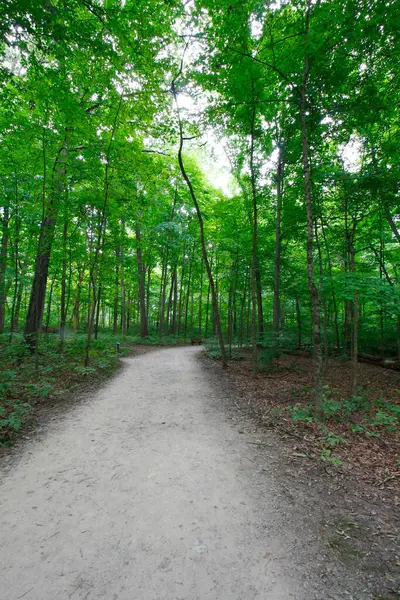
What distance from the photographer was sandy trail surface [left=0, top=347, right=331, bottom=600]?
2.02 metres

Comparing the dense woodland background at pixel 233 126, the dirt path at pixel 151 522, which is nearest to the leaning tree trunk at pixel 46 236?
the dense woodland background at pixel 233 126

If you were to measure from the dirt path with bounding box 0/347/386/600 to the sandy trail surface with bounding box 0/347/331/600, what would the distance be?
1cm

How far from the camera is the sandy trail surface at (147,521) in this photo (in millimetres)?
2023

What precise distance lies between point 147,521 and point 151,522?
5cm

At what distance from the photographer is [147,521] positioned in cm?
267

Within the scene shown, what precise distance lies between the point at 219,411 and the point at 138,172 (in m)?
9.39

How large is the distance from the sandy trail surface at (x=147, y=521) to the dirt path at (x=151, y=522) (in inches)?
0.4

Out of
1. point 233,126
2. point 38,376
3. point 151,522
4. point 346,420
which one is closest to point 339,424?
point 346,420

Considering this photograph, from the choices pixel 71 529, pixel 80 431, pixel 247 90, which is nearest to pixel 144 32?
pixel 247 90

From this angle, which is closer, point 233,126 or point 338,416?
point 338,416

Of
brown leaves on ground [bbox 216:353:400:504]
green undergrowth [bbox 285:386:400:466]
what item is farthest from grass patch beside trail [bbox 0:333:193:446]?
green undergrowth [bbox 285:386:400:466]

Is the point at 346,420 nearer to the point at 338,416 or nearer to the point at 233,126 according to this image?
the point at 338,416

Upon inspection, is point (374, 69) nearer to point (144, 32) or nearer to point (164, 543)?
point (144, 32)

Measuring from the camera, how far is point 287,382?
8375 mm
